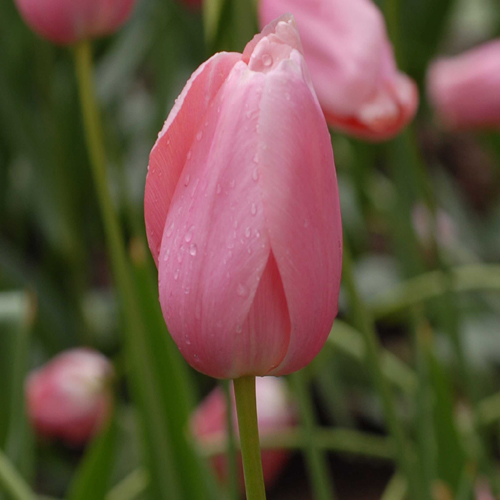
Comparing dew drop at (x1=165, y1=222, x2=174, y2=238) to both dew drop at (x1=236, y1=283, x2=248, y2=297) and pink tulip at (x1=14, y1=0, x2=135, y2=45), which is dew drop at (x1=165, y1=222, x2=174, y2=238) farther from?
pink tulip at (x1=14, y1=0, x2=135, y2=45)

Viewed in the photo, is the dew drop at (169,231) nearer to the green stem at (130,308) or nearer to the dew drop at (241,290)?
the dew drop at (241,290)

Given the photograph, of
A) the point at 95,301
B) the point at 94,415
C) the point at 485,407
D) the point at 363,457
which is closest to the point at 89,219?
the point at 95,301

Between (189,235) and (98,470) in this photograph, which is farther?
(98,470)

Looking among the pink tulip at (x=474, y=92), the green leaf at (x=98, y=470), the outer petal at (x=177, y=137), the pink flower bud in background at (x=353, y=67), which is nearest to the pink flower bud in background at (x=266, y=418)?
the green leaf at (x=98, y=470)

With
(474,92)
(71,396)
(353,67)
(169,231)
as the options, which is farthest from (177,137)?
(71,396)

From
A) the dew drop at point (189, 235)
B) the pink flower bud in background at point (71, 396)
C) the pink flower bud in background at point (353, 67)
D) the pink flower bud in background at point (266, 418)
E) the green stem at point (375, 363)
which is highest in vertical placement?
the dew drop at point (189, 235)

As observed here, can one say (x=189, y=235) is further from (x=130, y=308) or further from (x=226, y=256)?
(x=130, y=308)

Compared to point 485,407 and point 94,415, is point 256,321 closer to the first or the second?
point 485,407

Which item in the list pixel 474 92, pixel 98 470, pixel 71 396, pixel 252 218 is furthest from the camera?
pixel 71 396
